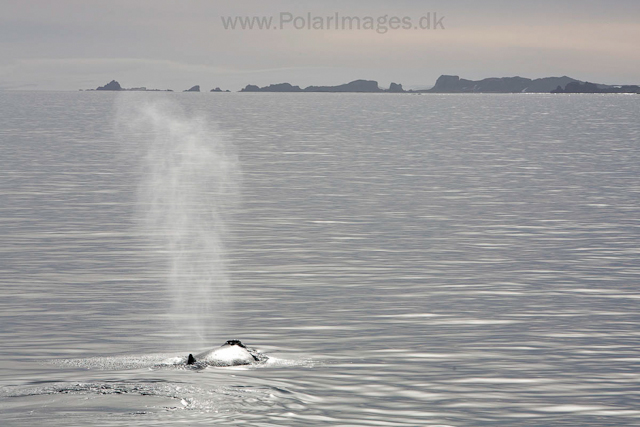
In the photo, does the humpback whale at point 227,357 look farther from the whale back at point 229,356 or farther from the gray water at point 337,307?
the gray water at point 337,307

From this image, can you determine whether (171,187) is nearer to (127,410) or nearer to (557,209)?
(557,209)

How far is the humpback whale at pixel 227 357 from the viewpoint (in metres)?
23.9

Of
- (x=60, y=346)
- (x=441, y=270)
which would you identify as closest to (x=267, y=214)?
(x=441, y=270)

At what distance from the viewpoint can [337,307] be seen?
101 ft

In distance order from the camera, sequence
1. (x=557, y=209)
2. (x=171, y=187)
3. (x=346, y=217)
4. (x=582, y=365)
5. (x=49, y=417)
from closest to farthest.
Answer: (x=49, y=417)
(x=582, y=365)
(x=346, y=217)
(x=557, y=209)
(x=171, y=187)

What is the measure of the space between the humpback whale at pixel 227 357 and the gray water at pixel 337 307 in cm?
42

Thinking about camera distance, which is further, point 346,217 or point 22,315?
point 346,217

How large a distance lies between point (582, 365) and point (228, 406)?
27.5ft

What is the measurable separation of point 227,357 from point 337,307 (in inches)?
282

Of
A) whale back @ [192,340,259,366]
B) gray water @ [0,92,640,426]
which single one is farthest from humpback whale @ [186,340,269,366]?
gray water @ [0,92,640,426]

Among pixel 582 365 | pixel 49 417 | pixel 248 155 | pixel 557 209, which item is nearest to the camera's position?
pixel 49 417

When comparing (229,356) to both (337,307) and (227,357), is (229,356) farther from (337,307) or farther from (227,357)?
(337,307)

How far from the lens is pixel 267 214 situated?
180 feet

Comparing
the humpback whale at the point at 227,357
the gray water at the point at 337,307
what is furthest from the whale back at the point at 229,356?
the gray water at the point at 337,307
